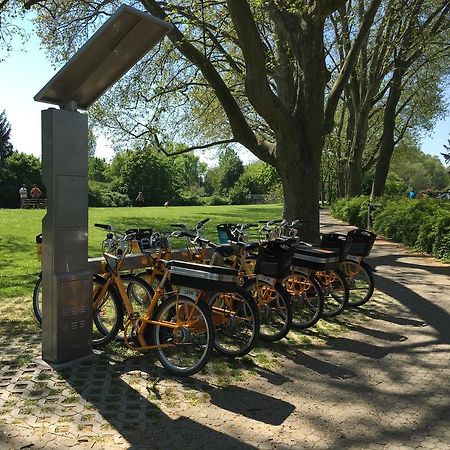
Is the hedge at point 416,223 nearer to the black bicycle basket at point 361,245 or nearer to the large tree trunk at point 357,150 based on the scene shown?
the large tree trunk at point 357,150

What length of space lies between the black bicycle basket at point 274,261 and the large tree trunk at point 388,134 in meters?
14.3

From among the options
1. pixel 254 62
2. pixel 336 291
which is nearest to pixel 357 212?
Result: pixel 254 62

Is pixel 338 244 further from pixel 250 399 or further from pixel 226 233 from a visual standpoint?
pixel 250 399

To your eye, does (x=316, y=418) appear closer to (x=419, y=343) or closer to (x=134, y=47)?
(x=419, y=343)

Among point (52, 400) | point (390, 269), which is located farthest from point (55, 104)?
point (390, 269)

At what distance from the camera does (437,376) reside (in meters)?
4.75

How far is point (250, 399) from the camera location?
13.5ft

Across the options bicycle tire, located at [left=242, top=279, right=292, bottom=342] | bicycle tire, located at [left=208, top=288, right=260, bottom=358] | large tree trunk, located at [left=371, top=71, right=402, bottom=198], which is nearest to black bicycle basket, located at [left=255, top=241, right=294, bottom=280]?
bicycle tire, located at [left=242, top=279, right=292, bottom=342]

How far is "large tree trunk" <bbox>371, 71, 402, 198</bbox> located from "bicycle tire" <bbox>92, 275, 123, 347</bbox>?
1561cm

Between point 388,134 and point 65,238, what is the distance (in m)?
17.4

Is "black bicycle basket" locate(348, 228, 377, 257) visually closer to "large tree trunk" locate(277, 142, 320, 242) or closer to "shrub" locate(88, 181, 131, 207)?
"large tree trunk" locate(277, 142, 320, 242)

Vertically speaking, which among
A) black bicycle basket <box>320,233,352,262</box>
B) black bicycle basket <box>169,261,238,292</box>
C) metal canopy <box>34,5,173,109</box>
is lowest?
black bicycle basket <box>169,261,238,292</box>

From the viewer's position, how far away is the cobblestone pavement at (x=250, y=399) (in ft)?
11.3

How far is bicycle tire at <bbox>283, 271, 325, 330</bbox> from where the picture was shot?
6.04 meters
